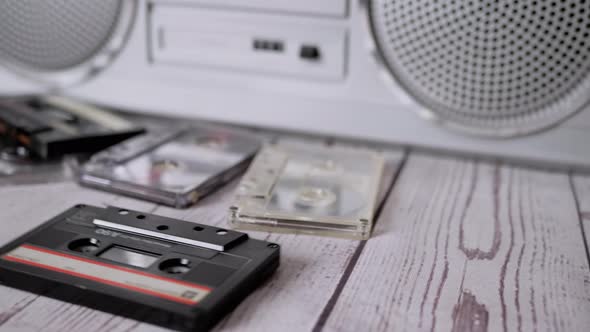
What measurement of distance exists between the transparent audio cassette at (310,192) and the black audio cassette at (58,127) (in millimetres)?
175

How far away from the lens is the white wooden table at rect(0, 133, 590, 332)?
0.44m

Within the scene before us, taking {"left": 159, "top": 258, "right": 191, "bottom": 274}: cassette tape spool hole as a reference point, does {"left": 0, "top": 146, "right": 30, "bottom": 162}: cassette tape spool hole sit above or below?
above

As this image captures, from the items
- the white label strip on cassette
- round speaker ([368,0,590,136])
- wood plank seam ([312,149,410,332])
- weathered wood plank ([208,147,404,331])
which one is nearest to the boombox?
round speaker ([368,0,590,136])

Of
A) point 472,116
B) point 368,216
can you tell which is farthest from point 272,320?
point 472,116

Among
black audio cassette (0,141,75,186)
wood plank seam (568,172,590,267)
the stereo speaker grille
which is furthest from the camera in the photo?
the stereo speaker grille

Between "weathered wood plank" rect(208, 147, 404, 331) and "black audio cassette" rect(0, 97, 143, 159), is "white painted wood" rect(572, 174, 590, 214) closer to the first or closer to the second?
"weathered wood plank" rect(208, 147, 404, 331)

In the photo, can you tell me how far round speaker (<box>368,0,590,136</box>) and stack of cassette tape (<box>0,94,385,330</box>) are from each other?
0.10 meters

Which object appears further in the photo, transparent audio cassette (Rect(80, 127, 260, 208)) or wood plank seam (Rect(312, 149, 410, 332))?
transparent audio cassette (Rect(80, 127, 260, 208))

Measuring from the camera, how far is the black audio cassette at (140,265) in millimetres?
425

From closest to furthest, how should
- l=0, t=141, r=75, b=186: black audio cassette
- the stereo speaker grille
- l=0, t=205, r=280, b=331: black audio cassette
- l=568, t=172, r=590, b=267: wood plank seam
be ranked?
l=0, t=205, r=280, b=331: black audio cassette
l=568, t=172, r=590, b=267: wood plank seam
l=0, t=141, r=75, b=186: black audio cassette
the stereo speaker grille

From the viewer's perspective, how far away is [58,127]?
73cm

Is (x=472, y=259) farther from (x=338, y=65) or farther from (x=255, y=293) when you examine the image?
(x=338, y=65)

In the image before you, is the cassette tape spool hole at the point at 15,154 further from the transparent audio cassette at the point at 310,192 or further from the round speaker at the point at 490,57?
the round speaker at the point at 490,57

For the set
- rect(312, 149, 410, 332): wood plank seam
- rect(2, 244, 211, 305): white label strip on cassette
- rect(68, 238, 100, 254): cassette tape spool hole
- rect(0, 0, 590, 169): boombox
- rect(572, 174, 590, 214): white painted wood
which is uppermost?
rect(0, 0, 590, 169): boombox
